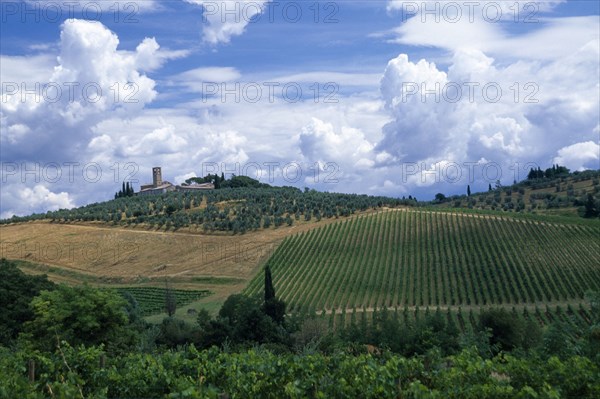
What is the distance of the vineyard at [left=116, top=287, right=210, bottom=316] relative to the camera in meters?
63.5

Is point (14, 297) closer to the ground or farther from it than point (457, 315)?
farther from it

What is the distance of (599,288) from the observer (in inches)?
2132

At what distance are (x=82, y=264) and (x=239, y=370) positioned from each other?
7493 centimetres

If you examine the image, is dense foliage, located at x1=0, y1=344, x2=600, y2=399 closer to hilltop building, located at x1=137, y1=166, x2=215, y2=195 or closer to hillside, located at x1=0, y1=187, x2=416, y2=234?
hillside, located at x1=0, y1=187, x2=416, y2=234

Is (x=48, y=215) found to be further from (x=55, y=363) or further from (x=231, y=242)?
(x=55, y=363)

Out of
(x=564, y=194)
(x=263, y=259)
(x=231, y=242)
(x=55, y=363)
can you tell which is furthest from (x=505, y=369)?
(x=564, y=194)

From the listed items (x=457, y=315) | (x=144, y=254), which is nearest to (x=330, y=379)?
(x=457, y=315)

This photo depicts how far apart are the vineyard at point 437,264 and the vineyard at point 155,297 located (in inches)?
245

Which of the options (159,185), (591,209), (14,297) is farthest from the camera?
(159,185)

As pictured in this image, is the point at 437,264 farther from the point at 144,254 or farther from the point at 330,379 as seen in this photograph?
the point at 330,379

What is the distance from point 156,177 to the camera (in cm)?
17750

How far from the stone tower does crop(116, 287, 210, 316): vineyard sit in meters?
107

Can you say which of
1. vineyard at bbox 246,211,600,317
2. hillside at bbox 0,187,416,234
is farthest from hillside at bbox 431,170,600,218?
vineyard at bbox 246,211,600,317

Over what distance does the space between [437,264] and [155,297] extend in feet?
95.2
